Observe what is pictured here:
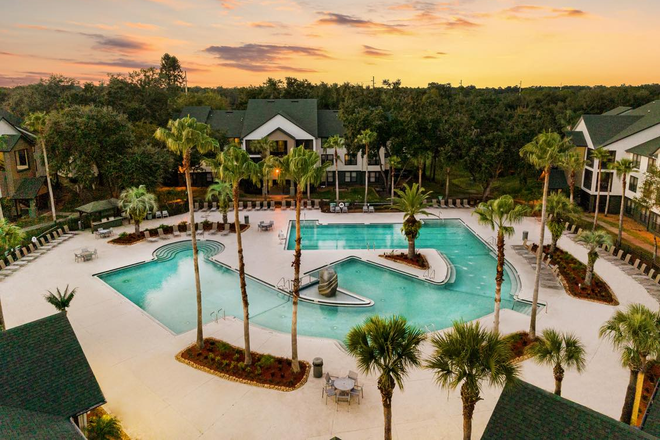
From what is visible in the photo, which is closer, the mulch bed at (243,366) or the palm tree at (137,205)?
the mulch bed at (243,366)

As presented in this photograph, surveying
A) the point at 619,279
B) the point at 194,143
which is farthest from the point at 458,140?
the point at 194,143

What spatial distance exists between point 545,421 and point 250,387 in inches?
414

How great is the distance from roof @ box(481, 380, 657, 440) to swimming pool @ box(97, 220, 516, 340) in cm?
1134

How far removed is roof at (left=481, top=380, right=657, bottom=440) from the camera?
31.5ft

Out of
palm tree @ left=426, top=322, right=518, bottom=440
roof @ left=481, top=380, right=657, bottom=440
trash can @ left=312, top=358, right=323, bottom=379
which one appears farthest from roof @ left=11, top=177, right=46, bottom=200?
roof @ left=481, top=380, right=657, bottom=440

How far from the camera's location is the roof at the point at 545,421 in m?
9.61

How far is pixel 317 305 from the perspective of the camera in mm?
24719

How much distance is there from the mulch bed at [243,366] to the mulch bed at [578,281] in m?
16.3

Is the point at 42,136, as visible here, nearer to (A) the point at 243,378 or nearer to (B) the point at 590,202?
(A) the point at 243,378

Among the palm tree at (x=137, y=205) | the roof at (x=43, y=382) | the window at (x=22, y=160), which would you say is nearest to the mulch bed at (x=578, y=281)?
the roof at (x=43, y=382)

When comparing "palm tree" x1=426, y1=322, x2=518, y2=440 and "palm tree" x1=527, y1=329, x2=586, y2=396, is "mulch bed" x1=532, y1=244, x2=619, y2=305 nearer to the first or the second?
"palm tree" x1=527, y1=329, x2=586, y2=396

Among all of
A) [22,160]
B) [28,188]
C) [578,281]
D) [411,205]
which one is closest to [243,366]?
[411,205]

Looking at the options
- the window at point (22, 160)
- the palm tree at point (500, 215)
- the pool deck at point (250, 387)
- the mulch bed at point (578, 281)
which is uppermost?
the window at point (22, 160)

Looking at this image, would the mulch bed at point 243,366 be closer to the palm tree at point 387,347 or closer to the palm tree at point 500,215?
the palm tree at point 387,347
